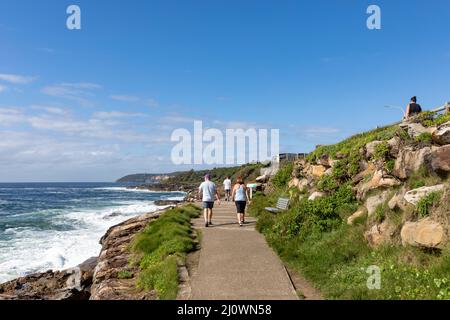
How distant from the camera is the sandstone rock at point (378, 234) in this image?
7.12 m

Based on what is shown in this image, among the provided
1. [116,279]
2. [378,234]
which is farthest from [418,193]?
[116,279]

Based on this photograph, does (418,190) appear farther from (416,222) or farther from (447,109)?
(447,109)

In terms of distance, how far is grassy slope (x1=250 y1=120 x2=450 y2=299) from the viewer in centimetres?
561

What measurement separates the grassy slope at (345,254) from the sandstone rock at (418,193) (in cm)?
44

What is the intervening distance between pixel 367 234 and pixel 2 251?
1813cm

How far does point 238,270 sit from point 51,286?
8.30 metres

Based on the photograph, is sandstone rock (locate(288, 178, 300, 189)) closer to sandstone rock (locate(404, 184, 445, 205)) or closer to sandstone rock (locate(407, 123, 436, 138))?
sandstone rock (locate(407, 123, 436, 138))

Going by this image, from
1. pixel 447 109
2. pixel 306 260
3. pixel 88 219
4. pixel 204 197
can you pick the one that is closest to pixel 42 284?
pixel 204 197

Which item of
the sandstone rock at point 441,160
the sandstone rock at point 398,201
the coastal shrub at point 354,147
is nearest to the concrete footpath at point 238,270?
the sandstone rock at point 398,201

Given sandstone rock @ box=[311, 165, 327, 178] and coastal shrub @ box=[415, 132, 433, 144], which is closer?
coastal shrub @ box=[415, 132, 433, 144]

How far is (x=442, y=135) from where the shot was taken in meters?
8.09

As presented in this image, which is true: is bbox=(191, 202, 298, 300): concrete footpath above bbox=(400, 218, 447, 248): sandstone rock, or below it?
below

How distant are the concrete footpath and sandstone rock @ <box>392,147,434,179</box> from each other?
354cm

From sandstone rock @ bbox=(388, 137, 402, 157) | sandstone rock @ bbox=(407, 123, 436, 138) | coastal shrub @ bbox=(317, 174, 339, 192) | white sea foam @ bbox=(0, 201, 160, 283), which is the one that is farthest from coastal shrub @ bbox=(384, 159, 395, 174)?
white sea foam @ bbox=(0, 201, 160, 283)
